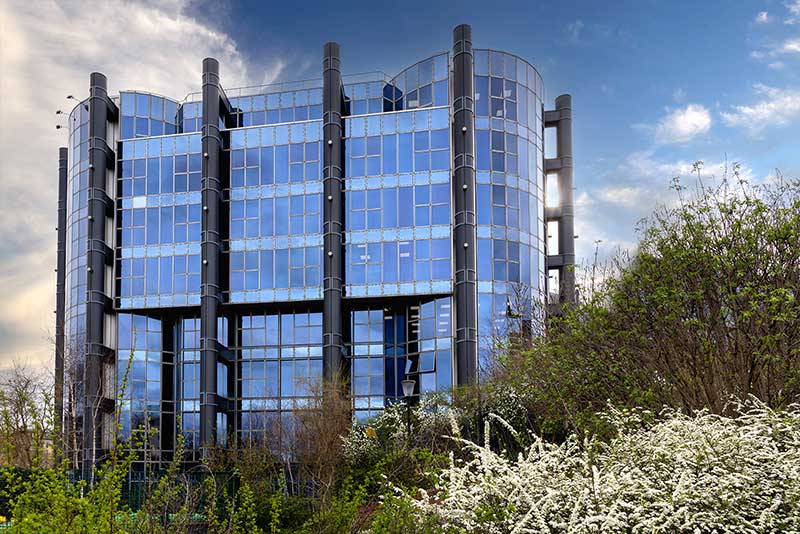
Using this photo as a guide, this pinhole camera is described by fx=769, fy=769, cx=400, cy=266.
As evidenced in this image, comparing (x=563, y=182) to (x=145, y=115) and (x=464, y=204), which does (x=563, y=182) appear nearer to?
(x=464, y=204)

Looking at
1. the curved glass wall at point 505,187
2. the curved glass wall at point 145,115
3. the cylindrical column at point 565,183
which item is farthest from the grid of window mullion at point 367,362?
the curved glass wall at point 145,115

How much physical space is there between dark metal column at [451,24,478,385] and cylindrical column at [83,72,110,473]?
20.4m

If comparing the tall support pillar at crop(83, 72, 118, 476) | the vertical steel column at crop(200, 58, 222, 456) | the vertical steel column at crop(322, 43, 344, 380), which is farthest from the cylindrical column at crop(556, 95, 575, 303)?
the tall support pillar at crop(83, 72, 118, 476)

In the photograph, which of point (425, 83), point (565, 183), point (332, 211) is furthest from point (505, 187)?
point (332, 211)

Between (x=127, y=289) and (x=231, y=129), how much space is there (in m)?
11.5

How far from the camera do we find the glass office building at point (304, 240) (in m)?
41.5

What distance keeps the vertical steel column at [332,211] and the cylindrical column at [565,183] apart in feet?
44.1

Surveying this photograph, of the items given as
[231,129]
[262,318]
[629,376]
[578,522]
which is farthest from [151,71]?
[578,522]

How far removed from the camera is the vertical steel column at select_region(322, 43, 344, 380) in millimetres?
42250

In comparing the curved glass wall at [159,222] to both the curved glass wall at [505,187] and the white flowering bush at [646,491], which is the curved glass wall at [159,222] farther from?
the white flowering bush at [646,491]

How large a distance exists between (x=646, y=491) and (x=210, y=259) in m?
38.2

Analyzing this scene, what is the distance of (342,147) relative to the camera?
44.9m

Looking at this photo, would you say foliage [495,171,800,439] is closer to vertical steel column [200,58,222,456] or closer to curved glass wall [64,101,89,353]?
vertical steel column [200,58,222,456]

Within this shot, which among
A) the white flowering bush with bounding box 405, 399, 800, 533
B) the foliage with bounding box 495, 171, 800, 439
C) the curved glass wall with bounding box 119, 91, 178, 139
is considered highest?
the curved glass wall with bounding box 119, 91, 178, 139
